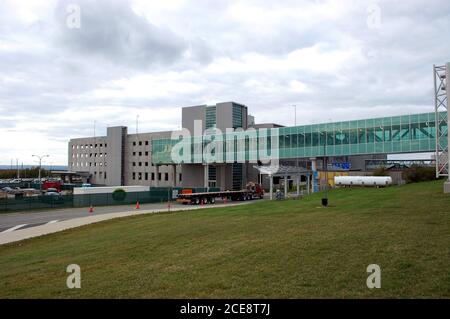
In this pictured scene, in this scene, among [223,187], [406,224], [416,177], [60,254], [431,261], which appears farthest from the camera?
[223,187]

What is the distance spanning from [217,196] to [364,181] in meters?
18.9

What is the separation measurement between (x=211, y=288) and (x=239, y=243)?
438cm

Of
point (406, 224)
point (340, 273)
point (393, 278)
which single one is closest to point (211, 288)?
Answer: point (340, 273)

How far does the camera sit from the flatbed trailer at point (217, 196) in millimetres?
45531

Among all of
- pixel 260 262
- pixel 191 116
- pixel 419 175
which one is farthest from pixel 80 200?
pixel 419 175

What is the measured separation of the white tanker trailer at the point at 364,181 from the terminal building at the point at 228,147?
3.20m

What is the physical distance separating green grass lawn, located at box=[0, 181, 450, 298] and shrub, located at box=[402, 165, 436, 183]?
3418 centimetres

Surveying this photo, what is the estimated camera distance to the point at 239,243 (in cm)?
1184

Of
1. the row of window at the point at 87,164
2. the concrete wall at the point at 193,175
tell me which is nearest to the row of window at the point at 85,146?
the row of window at the point at 87,164

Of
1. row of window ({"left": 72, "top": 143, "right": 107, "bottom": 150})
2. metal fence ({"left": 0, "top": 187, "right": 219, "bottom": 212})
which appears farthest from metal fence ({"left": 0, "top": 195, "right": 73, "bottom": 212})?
row of window ({"left": 72, "top": 143, "right": 107, "bottom": 150})

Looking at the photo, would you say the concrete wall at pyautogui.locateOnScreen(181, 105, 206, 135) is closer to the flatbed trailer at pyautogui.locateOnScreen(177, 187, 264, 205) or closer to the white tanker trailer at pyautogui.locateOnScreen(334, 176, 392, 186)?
the flatbed trailer at pyautogui.locateOnScreen(177, 187, 264, 205)

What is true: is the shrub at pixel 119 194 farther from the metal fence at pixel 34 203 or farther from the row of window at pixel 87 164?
the row of window at pixel 87 164
